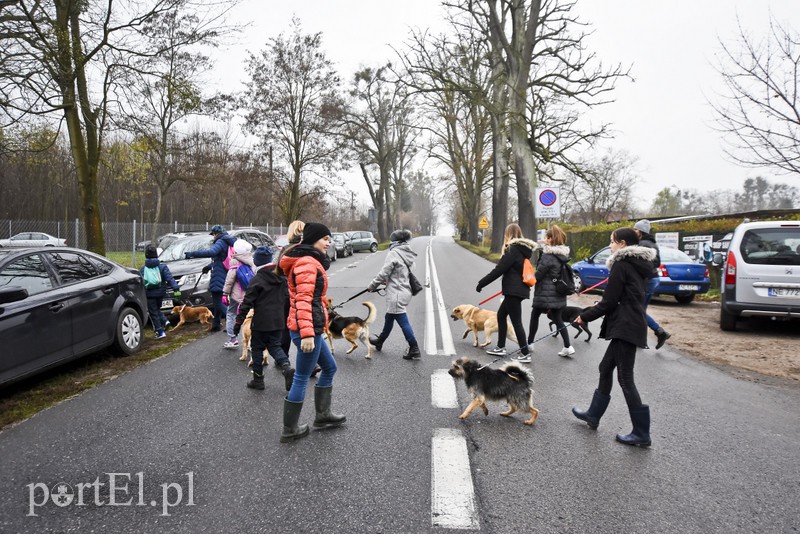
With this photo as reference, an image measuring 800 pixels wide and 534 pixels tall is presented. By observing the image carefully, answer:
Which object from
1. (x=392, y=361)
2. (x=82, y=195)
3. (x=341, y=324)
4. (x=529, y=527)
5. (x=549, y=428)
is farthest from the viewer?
(x=82, y=195)

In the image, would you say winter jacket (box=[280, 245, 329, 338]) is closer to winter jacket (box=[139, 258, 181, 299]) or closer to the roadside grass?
the roadside grass

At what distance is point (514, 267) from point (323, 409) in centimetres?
357

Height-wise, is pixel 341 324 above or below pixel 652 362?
above

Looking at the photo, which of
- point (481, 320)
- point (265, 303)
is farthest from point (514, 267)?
point (265, 303)

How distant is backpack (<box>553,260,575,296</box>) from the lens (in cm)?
672

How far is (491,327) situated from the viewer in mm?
7320

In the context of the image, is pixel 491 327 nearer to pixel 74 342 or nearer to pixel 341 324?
pixel 341 324

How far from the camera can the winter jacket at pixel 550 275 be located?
6.80m

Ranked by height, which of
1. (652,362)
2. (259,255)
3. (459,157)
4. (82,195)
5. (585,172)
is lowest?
(652,362)

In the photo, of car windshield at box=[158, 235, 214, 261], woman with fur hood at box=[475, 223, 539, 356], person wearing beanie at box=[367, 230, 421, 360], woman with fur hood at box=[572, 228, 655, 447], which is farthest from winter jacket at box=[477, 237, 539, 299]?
car windshield at box=[158, 235, 214, 261]

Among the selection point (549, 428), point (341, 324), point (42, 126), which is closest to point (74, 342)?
point (341, 324)

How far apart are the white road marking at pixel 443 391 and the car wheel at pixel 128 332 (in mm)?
4331

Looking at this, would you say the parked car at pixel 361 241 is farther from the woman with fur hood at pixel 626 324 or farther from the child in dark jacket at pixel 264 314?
the woman with fur hood at pixel 626 324

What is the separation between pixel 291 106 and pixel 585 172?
19.4 m
